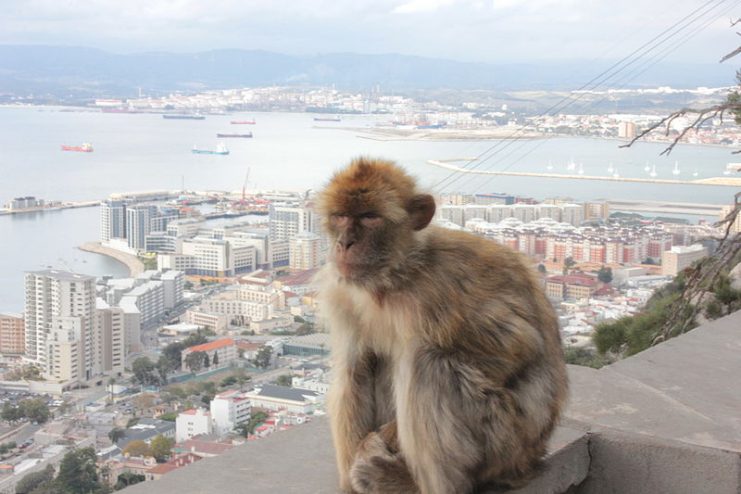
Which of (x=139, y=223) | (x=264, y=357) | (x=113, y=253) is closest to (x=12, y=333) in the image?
(x=264, y=357)

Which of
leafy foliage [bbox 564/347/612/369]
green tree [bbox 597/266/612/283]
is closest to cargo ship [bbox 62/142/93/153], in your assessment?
green tree [bbox 597/266/612/283]

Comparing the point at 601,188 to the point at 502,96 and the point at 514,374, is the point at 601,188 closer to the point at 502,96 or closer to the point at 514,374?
the point at 502,96

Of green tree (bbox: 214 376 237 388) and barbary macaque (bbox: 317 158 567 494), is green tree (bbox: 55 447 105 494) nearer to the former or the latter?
green tree (bbox: 214 376 237 388)

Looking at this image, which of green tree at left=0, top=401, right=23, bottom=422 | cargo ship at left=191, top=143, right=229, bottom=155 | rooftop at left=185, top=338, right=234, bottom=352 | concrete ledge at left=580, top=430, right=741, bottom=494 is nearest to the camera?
concrete ledge at left=580, top=430, right=741, bottom=494

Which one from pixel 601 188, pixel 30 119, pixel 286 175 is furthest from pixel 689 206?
pixel 30 119

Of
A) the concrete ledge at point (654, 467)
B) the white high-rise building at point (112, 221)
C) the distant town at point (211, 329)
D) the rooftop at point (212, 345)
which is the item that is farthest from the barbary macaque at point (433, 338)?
the white high-rise building at point (112, 221)

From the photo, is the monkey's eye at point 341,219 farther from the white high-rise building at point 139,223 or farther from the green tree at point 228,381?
the white high-rise building at point 139,223

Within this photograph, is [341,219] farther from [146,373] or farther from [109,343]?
[109,343]
